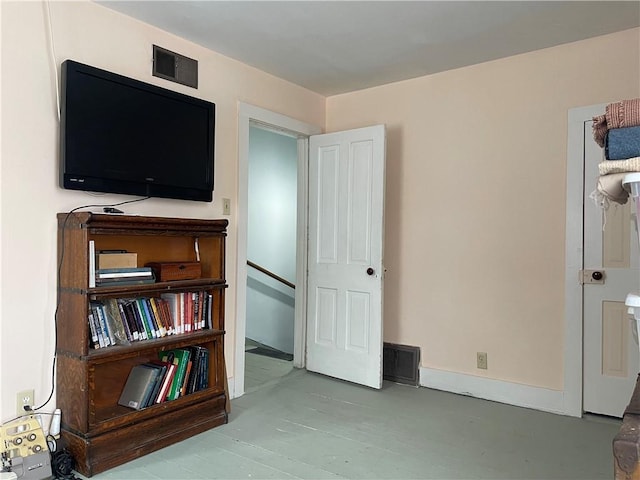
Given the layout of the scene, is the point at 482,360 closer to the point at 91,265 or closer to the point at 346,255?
the point at 346,255

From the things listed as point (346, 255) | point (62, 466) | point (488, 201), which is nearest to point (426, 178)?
point (488, 201)

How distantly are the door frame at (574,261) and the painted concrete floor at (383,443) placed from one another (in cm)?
21

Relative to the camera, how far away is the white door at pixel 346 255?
3582 millimetres

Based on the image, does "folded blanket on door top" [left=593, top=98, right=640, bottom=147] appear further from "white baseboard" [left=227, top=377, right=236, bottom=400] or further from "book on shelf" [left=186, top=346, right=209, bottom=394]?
"white baseboard" [left=227, top=377, right=236, bottom=400]

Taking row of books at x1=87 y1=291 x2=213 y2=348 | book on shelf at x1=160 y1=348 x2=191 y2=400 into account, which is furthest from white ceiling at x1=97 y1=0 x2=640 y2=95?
book on shelf at x1=160 y1=348 x2=191 y2=400

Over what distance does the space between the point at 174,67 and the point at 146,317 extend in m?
1.54

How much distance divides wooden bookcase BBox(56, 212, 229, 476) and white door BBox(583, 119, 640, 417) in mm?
2295

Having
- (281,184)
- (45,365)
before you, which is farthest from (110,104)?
(281,184)

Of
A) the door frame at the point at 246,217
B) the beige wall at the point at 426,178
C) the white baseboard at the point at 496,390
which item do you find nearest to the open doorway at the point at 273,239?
the door frame at the point at 246,217

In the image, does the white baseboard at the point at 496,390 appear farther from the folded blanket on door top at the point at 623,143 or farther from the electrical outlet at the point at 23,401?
the electrical outlet at the point at 23,401

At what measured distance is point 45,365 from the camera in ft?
7.74

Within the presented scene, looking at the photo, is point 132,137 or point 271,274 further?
point 271,274

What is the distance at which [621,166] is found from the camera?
1.08 m

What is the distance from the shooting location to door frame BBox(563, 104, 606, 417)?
119 inches
